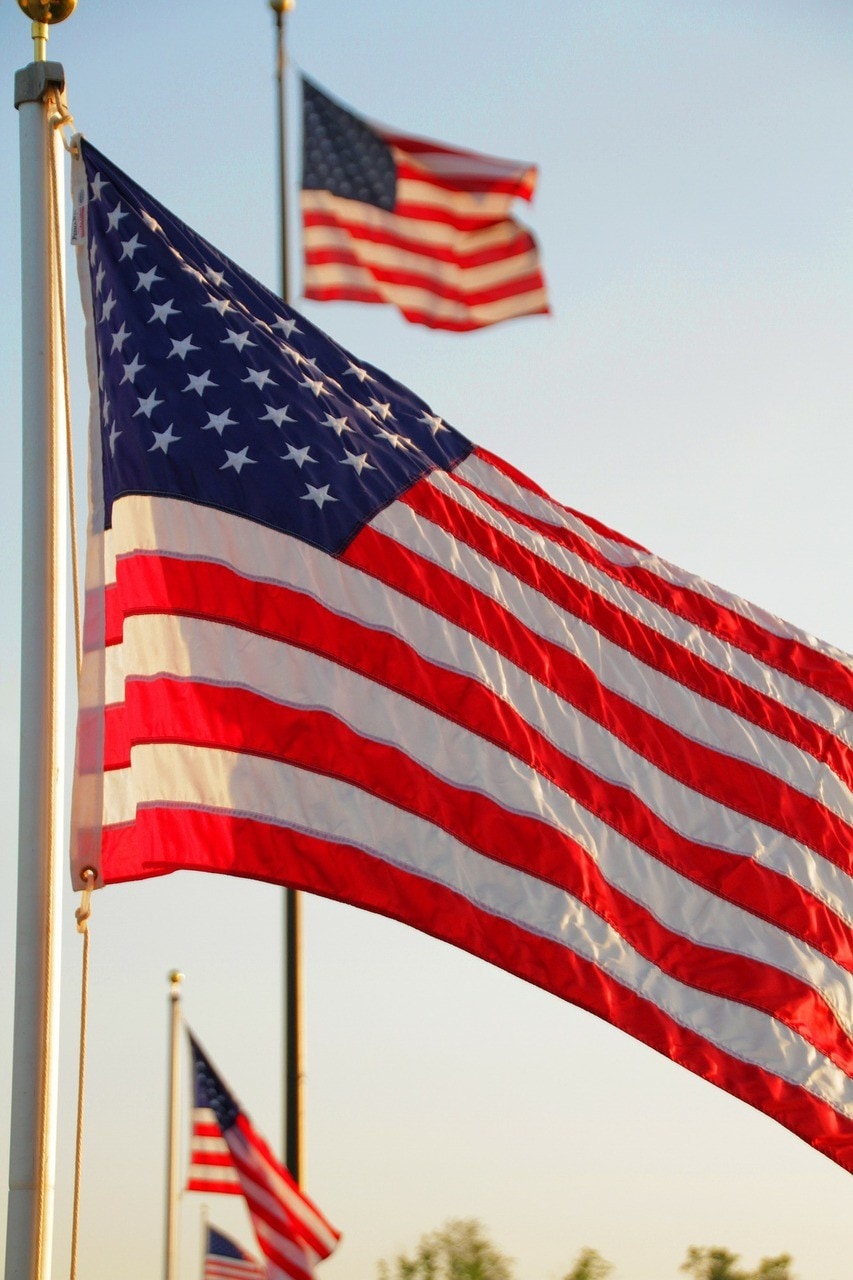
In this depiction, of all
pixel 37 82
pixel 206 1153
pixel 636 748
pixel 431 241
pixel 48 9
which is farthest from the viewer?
pixel 206 1153

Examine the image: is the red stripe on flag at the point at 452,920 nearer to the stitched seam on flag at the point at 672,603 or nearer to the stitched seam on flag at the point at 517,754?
the stitched seam on flag at the point at 517,754

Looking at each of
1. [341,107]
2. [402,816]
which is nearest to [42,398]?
[402,816]

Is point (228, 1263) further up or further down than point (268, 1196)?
further up

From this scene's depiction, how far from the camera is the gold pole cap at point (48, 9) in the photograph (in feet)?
22.0

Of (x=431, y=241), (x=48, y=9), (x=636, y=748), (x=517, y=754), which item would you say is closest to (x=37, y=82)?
(x=48, y=9)

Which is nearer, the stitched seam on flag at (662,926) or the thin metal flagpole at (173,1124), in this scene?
the stitched seam on flag at (662,926)

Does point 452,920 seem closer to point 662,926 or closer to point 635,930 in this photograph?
point 635,930

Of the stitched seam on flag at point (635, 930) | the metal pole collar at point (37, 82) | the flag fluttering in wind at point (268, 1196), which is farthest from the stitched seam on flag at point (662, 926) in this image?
the flag fluttering in wind at point (268, 1196)

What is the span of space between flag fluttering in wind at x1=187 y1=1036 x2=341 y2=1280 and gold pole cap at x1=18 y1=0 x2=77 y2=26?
7258 millimetres

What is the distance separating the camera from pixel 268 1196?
14117mm

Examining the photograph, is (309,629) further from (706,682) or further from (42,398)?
(706,682)

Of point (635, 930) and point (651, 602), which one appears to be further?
point (651, 602)

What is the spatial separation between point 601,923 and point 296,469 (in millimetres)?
2348

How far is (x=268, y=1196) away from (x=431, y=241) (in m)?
8.12
